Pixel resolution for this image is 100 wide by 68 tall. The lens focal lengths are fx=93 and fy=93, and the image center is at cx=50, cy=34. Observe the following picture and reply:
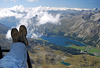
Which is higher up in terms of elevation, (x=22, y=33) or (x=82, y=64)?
(x=22, y=33)

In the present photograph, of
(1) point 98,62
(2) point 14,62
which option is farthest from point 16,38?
(1) point 98,62

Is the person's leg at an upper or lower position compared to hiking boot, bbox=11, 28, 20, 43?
lower

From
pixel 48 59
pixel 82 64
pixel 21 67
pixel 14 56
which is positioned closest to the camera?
pixel 21 67

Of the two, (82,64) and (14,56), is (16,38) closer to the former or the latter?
(14,56)

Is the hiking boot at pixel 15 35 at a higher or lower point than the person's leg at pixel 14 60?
higher

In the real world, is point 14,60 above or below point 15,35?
below

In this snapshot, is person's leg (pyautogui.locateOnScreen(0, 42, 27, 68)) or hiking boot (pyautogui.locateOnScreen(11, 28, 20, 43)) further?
hiking boot (pyautogui.locateOnScreen(11, 28, 20, 43))

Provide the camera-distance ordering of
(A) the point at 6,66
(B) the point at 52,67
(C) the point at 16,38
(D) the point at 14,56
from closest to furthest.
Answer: (A) the point at 6,66 → (D) the point at 14,56 → (C) the point at 16,38 → (B) the point at 52,67

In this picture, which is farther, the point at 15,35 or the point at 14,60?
the point at 15,35

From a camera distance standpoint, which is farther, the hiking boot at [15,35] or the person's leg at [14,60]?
the hiking boot at [15,35]

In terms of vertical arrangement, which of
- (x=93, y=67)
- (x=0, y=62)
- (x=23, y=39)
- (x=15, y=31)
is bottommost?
(x=93, y=67)

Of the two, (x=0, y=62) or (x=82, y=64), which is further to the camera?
(x=82, y=64)
